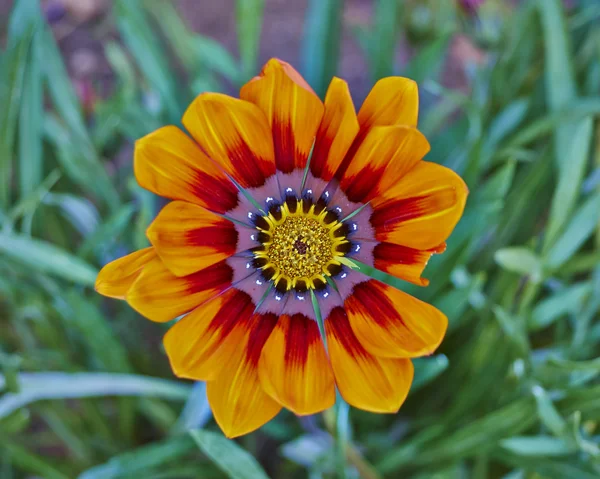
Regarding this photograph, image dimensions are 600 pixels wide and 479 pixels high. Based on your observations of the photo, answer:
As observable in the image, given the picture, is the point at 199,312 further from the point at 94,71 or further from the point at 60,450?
the point at 94,71

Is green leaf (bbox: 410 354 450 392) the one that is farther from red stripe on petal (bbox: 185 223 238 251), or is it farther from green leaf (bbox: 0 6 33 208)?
green leaf (bbox: 0 6 33 208)

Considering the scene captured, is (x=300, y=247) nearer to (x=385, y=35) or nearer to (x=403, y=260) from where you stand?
(x=403, y=260)

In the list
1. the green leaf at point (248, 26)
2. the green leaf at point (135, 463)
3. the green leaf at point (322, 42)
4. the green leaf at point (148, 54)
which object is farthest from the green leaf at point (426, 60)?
the green leaf at point (135, 463)

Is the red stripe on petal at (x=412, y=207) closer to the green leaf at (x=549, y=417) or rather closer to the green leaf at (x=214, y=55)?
the green leaf at (x=549, y=417)

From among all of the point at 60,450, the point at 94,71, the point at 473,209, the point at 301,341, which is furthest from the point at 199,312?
the point at 94,71

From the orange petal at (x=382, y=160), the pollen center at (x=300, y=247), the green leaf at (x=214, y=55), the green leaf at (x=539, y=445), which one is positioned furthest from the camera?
the green leaf at (x=214, y=55)

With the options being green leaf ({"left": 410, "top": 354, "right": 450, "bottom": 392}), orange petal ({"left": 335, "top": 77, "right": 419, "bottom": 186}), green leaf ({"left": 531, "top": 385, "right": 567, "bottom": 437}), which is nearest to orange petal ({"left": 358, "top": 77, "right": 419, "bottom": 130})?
orange petal ({"left": 335, "top": 77, "right": 419, "bottom": 186})
